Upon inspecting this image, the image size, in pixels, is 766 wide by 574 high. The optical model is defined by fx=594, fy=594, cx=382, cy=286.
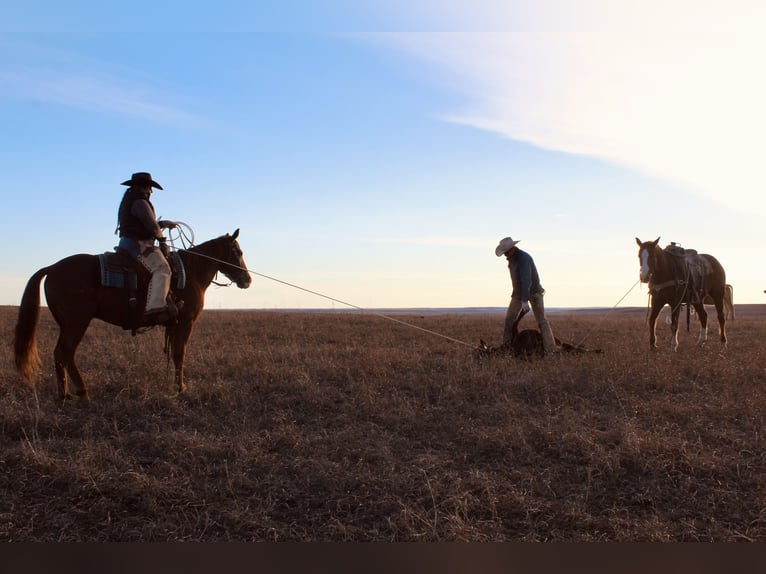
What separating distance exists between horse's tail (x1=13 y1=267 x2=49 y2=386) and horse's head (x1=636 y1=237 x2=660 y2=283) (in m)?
11.3

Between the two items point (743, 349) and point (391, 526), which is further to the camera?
point (743, 349)

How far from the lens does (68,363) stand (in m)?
7.34


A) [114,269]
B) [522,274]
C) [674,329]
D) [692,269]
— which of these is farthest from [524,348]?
[114,269]

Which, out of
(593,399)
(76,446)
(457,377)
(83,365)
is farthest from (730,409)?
(83,365)

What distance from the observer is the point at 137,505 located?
439 cm

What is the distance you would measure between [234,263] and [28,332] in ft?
9.48

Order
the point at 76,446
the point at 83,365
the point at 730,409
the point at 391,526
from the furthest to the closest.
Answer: the point at 83,365 < the point at 730,409 < the point at 76,446 < the point at 391,526

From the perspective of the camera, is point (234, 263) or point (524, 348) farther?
point (524, 348)

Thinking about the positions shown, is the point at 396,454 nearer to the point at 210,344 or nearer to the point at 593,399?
the point at 593,399

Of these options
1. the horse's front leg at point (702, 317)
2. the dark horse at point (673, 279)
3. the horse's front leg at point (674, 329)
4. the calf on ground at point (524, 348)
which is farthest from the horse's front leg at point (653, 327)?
the calf on ground at point (524, 348)

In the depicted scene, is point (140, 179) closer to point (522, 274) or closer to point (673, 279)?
point (522, 274)

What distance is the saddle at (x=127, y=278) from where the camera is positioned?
25.2ft

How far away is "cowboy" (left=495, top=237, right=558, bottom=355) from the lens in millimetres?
11039

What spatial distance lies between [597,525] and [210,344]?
1009 cm
